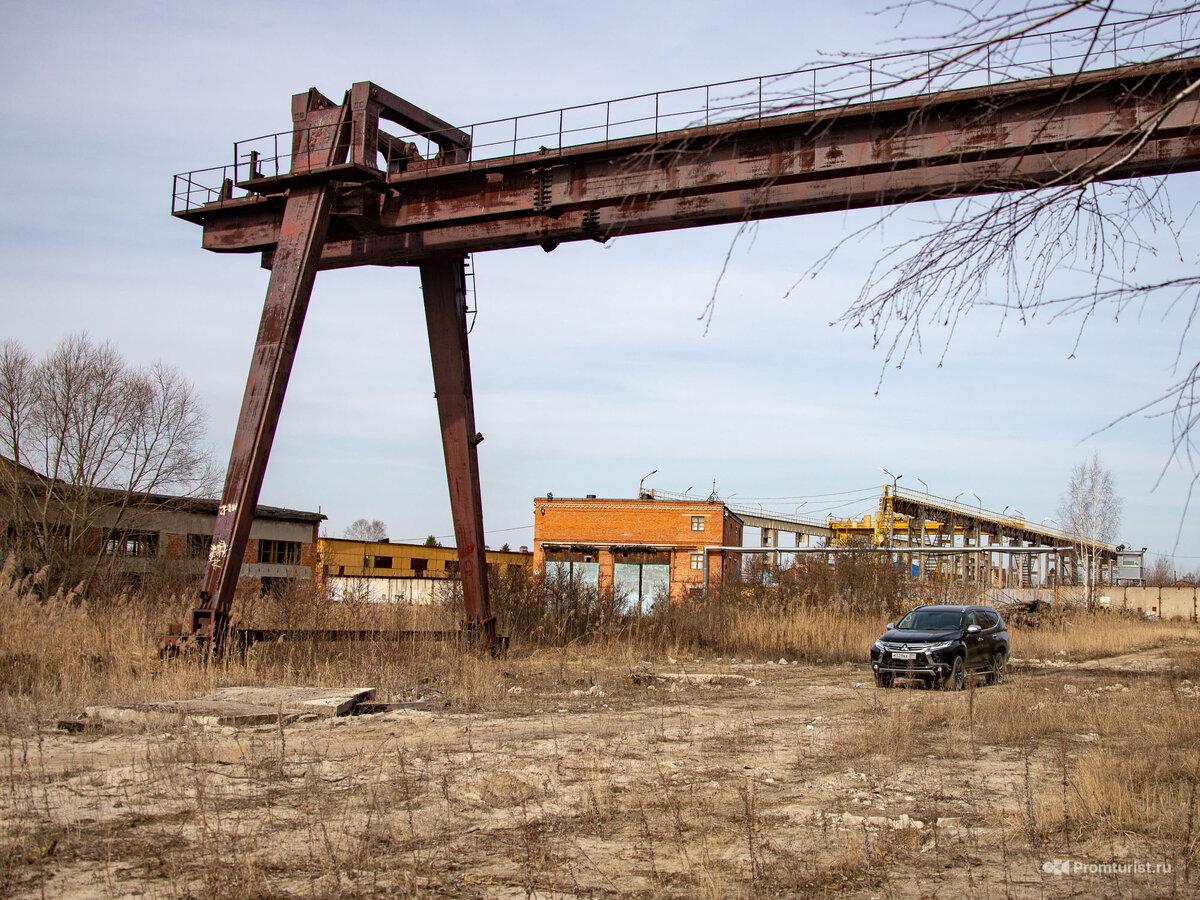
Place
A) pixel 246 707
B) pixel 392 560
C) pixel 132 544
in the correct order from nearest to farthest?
pixel 246 707 < pixel 132 544 < pixel 392 560

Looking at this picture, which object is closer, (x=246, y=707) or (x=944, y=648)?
(x=246, y=707)

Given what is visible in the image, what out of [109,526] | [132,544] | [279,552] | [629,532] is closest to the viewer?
[109,526]

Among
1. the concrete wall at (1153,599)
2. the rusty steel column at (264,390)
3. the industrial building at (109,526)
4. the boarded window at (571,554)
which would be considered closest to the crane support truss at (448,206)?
the rusty steel column at (264,390)

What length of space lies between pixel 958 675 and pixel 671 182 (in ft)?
29.4

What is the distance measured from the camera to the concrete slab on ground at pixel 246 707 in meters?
9.15

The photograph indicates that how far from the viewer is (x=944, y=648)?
582 inches

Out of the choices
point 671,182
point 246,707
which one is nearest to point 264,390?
point 246,707

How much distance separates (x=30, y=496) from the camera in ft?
108

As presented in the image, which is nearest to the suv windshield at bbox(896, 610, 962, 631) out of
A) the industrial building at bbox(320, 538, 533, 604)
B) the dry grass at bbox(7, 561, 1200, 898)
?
the dry grass at bbox(7, 561, 1200, 898)

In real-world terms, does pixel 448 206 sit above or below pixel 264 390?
above

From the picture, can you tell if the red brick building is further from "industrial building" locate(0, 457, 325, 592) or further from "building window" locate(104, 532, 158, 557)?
"building window" locate(104, 532, 158, 557)

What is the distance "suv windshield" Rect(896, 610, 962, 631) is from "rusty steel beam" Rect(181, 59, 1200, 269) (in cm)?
743

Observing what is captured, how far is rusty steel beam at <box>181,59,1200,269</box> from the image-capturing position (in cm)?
1048

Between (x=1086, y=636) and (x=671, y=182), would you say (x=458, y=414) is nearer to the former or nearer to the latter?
(x=671, y=182)
